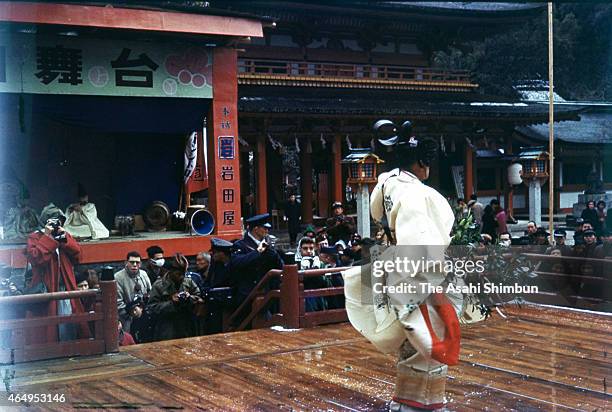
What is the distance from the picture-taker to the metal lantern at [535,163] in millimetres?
19500

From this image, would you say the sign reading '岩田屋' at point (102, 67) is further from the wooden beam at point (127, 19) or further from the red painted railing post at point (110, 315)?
the red painted railing post at point (110, 315)

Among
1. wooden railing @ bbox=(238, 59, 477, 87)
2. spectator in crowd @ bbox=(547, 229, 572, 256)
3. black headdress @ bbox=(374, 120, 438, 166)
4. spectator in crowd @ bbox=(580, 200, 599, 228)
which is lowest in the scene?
spectator in crowd @ bbox=(547, 229, 572, 256)

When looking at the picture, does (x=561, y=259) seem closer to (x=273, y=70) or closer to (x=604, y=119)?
(x=273, y=70)

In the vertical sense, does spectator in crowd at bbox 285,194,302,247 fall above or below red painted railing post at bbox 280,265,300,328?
above

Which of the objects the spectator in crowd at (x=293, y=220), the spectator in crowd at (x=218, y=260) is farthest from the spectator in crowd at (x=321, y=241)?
the spectator in crowd at (x=293, y=220)

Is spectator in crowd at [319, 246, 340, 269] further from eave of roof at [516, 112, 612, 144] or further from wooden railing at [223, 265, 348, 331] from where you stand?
eave of roof at [516, 112, 612, 144]

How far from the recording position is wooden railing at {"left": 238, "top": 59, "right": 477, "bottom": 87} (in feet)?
68.7

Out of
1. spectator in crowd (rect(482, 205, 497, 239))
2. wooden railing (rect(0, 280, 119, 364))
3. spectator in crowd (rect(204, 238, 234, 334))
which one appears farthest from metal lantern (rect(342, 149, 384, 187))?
wooden railing (rect(0, 280, 119, 364))

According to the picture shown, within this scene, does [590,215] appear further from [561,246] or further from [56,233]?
[56,233]

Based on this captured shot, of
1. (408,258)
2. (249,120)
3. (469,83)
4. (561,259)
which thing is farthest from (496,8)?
(408,258)

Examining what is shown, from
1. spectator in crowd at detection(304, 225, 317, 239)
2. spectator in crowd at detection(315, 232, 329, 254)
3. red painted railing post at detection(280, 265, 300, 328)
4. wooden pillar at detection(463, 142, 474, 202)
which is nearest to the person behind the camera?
red painted railing post at detection(280, 265, 300, 328)

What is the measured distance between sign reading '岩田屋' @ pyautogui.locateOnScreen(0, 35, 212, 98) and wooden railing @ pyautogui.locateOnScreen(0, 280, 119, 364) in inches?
213

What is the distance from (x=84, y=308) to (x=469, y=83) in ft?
63.8

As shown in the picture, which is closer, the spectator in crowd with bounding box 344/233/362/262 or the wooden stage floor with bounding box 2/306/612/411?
the wooden stage floor with bounding box 2/306/612/411
